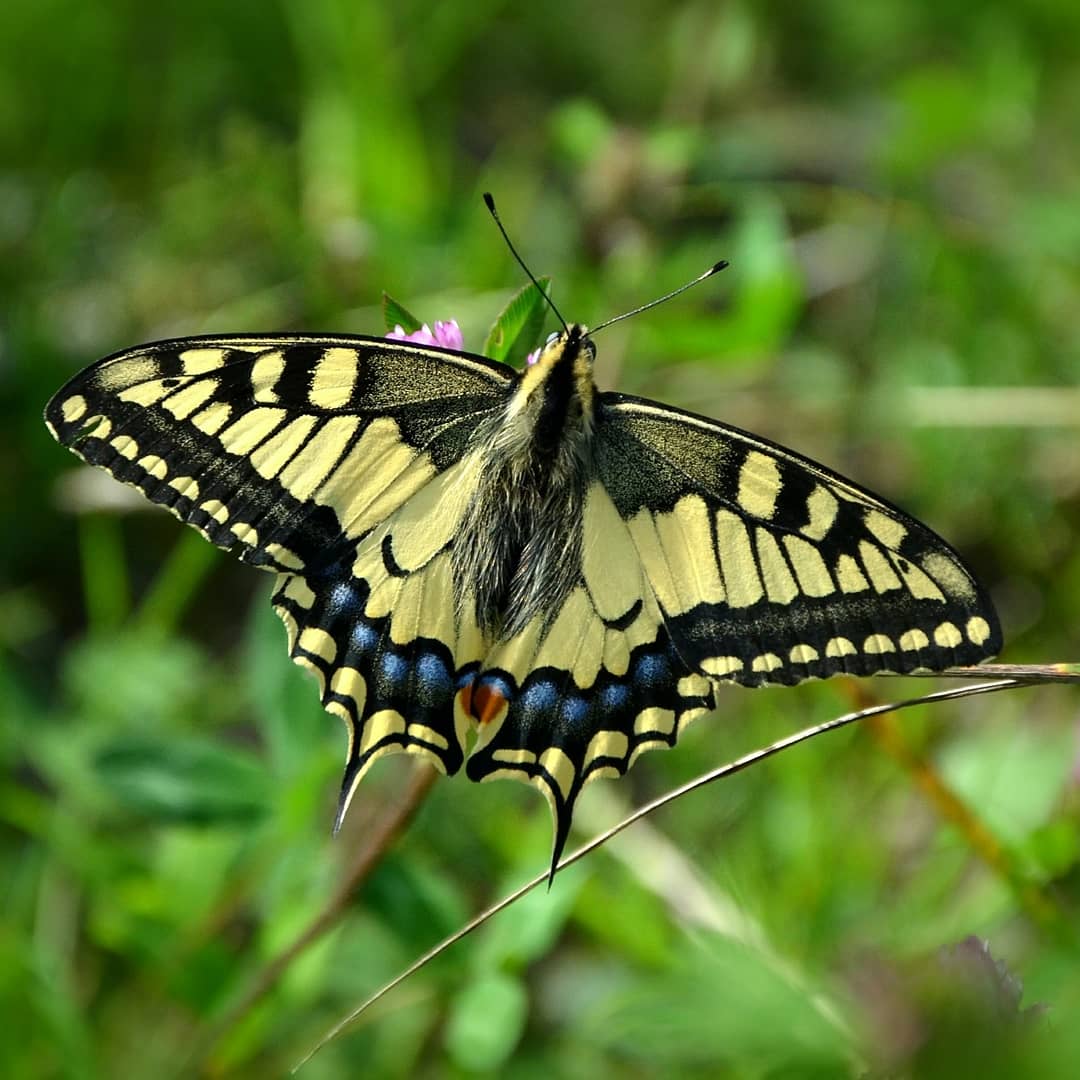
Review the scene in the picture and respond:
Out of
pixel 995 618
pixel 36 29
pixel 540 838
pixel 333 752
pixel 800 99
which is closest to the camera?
pixel 995 618

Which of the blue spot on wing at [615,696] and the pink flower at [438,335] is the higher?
the pink flower at [438,335]

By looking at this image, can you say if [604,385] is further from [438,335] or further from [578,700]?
[578,700]

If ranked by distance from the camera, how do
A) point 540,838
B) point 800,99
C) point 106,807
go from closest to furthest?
point 540,838 → point 106,807 → point 800,99

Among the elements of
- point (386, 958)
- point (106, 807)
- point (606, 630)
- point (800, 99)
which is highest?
point (800, 99)

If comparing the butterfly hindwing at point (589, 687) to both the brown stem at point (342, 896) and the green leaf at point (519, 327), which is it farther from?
the green leaf at point (519, 327)

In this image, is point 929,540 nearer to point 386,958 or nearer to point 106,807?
point 386,958

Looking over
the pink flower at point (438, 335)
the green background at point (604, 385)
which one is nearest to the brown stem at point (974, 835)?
the green background at point (604, 385)

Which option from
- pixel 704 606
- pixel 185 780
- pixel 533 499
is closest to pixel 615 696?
pixel 704 606

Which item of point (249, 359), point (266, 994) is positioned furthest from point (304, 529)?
point (266, 994)
